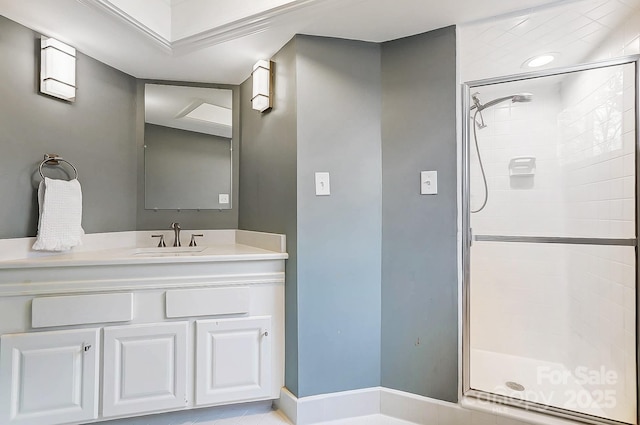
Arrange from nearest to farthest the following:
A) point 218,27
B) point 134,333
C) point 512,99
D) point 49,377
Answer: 1. point 49,377
2. point 134,333
3. point 218,27
4. point 512,99

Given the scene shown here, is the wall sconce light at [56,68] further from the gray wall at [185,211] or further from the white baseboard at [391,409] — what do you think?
the white baseboard at [391,409]

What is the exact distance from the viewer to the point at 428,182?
5.55ft

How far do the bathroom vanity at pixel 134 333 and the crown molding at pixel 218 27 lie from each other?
1102mm

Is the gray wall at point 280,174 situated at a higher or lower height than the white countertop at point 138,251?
higher

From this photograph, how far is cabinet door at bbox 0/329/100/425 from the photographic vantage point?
1.43 metres

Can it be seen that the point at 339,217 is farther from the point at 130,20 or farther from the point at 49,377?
the point at 49,377

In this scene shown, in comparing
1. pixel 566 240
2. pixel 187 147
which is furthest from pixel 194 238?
pixel 566 240

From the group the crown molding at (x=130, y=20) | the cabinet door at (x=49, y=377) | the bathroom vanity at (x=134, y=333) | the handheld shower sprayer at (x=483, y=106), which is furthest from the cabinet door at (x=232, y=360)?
the crown molding at (x=130, y=20)

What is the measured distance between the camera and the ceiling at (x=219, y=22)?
58.8 inches

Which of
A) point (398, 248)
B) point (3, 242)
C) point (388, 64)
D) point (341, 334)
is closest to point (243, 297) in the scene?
point (341, 334)

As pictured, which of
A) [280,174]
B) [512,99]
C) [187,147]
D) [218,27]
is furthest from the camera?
[187,147]

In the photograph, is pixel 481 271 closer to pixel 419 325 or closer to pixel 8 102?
pixel 419 325

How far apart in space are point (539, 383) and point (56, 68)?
3.25 meters

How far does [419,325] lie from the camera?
5.60ft
